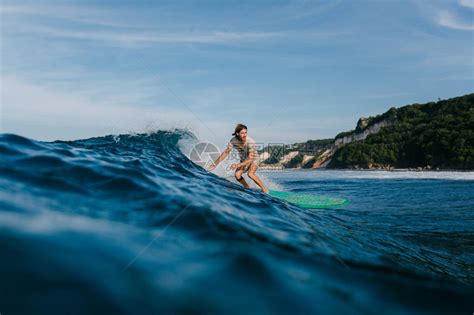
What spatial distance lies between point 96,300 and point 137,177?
11.9 ft

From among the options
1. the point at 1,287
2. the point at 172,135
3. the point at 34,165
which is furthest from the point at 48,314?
the point at 172,135

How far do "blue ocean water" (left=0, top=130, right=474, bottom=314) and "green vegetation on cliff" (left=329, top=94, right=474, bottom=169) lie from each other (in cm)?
6816

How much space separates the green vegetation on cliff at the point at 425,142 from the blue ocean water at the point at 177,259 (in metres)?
68.2

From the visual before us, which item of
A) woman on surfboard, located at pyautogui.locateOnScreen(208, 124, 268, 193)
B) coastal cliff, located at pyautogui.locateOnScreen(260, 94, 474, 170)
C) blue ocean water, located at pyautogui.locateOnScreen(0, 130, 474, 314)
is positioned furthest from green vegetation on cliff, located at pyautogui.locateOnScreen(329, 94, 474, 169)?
blue ocean water, located at pyautogui.locateOnScreen(0, 130, 474, 314)

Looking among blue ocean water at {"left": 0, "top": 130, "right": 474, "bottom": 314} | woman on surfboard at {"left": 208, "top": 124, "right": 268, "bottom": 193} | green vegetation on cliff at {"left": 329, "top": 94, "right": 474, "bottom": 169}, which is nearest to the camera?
blue ocean water at {"left": 0, "top": 130, "right": 474, "bottom": 314}

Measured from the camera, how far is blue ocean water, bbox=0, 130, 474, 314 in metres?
2.30

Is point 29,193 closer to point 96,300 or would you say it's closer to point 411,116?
point 96,300

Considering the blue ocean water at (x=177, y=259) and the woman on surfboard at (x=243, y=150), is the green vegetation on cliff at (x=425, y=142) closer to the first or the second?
the woman on surfboard at (x=243, y=150)

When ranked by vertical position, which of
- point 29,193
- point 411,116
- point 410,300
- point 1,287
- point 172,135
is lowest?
point 410,300

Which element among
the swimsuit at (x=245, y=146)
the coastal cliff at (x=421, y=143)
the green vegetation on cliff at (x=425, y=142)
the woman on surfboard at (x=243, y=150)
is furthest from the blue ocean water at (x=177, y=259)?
the green vegetation on cliff at (x=425, y=142)

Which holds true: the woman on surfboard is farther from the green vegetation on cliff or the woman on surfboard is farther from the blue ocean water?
the green vegetation on cliff

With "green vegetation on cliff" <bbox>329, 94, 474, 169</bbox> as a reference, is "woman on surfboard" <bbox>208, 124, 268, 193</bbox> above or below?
below

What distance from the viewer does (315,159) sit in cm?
14025

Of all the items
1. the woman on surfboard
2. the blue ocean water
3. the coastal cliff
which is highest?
the coastal cliff
